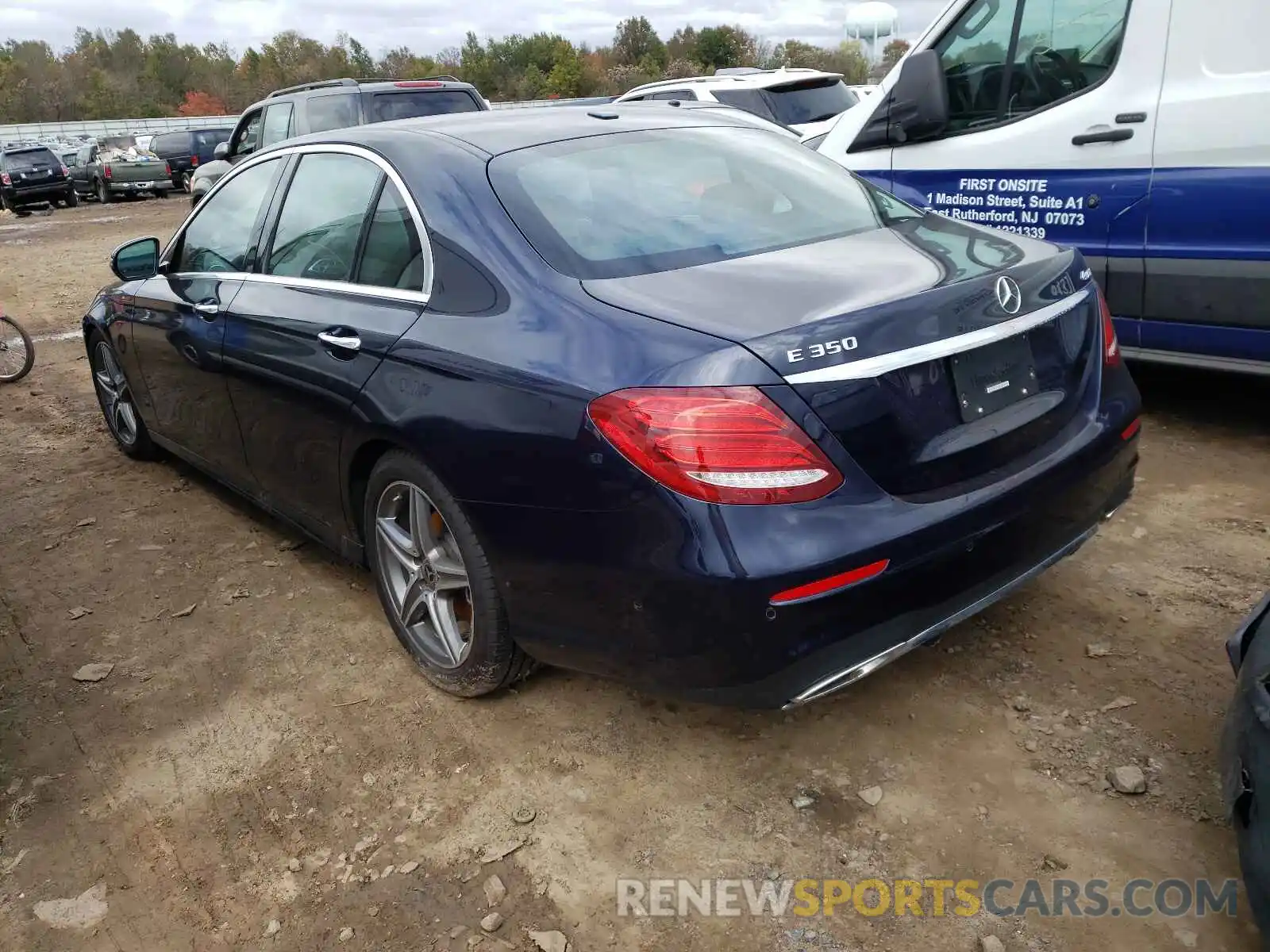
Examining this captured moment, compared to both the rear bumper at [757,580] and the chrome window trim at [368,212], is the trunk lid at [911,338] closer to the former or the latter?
the rear bumper at [757,580]

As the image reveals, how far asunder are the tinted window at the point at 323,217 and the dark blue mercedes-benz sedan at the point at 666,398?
0.01 m

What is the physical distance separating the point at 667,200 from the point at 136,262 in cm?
294

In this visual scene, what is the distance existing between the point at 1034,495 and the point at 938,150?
9.88ft

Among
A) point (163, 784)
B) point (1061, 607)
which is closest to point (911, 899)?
point (1061, 607)

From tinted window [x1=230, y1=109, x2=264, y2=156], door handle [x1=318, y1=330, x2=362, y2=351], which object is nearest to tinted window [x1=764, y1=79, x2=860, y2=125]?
tinted window [x1=230, y1=109, x2=264, y2=156]

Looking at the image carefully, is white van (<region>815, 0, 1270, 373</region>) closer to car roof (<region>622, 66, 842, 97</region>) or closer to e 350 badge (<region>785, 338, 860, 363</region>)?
e 350 badge (<region>785, 338, 860, 363</region>)

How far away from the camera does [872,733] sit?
2.84 meters

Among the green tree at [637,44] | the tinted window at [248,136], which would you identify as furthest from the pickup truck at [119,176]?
the green tree at [637,44]

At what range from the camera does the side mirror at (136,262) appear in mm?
4758

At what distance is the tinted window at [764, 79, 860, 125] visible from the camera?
10.6 meters

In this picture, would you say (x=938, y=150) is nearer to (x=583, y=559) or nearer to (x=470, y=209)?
(x=470, y=209)

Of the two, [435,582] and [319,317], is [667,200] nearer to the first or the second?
[319,317]

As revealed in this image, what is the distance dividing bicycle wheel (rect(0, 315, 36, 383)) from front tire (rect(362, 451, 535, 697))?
5.79 metres

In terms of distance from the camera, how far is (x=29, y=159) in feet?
83.0
